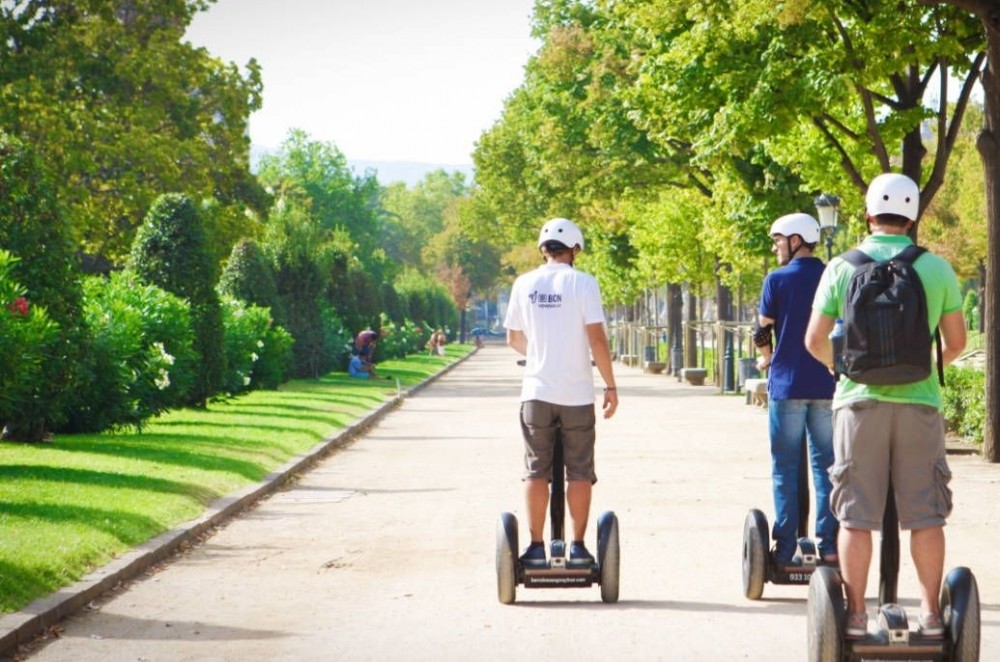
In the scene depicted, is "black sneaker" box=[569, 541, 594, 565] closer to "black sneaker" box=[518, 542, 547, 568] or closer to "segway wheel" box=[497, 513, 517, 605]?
"black sneaker" box=[518, 542, 547, 568]

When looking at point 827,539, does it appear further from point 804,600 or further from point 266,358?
point 266,358

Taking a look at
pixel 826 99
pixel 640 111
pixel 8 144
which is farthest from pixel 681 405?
pixel 8 144

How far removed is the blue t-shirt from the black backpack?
2421 mm

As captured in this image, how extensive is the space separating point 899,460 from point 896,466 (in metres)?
0.03

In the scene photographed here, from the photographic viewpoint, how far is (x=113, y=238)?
43031mm

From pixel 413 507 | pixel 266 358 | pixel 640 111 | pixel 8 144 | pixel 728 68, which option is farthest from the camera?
pixel 266 358

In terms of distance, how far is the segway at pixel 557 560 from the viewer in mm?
8773

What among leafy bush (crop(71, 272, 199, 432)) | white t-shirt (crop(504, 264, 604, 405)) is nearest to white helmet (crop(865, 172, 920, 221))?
white t-shirt (crop(504, 264, 604, 405))

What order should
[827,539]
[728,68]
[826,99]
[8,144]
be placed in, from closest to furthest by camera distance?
[827,539]
[8,144]
[826,99]
[728,68]

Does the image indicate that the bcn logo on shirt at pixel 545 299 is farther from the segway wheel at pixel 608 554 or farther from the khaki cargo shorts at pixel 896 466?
the khaki cargo shorts at pixel 896 466

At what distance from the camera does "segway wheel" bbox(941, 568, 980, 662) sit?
6289 millimetres

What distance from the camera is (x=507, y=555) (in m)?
8.76

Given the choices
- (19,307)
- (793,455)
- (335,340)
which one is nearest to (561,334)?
(793,455)

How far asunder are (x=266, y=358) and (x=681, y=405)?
851 cm
